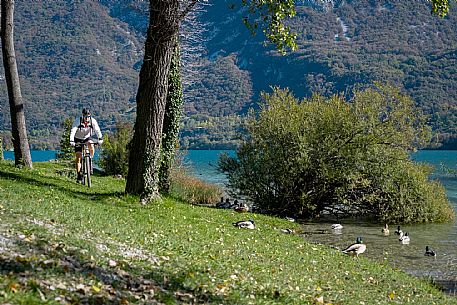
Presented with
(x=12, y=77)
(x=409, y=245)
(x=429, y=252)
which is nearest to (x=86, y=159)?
(x=12, y=77)

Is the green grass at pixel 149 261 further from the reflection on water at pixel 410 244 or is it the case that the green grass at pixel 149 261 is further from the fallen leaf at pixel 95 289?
the reflection on water at pixel 410 244

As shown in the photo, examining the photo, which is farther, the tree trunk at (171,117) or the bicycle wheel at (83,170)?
the tree trunk at (171,117)

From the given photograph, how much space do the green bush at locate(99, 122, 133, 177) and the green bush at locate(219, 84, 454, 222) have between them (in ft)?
28.9

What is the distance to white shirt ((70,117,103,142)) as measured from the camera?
17.8m

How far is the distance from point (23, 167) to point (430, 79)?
19725cm

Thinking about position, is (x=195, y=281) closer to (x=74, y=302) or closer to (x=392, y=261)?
(x=74, y=302)

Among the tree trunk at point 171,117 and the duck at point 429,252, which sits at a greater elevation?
the tree trunk at point 171,117

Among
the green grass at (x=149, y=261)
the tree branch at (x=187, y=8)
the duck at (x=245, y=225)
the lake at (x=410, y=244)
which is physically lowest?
the lake at (x=410, y=244)

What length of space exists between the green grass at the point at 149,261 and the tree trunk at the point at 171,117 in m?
6.17

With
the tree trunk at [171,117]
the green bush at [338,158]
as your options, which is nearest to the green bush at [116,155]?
the green bush at [338,158]

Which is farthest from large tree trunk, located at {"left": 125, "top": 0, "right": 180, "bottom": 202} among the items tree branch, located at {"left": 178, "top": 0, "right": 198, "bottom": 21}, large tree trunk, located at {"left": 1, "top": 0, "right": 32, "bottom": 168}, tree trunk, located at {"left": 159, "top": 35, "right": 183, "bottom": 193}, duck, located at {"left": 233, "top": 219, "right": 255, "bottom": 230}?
tree trunk, located at {"left": 159, "top": 35, "right": 183, "bottom": 193}

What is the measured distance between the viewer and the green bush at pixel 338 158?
2811 centimetres

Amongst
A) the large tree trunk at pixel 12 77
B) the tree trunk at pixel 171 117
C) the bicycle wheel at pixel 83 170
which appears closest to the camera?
the bicycle wheel at pixel 83 170

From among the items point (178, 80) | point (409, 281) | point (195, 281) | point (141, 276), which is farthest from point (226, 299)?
point (178, 80)
